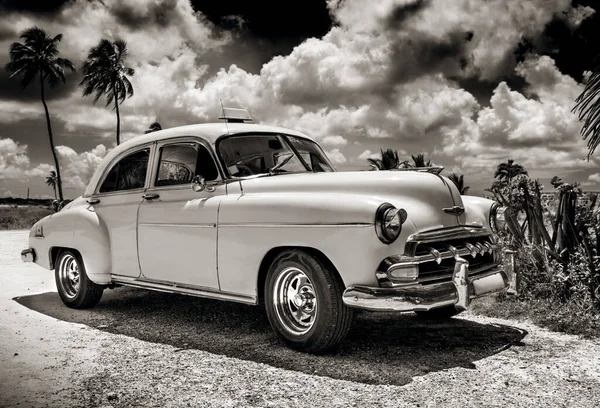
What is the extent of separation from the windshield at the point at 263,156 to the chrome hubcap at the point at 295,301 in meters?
1.11

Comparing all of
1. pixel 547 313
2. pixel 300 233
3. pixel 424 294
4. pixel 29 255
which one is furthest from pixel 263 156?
pixel 29 255

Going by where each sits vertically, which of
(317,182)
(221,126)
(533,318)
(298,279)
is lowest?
(533,318)

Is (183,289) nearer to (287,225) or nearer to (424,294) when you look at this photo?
(287,225)

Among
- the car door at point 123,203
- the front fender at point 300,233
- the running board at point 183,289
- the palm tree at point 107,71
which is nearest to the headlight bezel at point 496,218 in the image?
the front fender at point 300,233

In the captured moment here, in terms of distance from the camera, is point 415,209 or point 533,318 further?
point 533,318

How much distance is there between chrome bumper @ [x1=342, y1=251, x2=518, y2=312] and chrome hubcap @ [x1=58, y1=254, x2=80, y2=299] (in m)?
3.90

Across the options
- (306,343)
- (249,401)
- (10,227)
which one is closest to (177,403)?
(249,401)

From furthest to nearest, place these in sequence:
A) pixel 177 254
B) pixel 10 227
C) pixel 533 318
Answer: pixel 10 227 < pixel 533 318 < pixel 177 254

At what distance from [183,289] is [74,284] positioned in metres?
2.15

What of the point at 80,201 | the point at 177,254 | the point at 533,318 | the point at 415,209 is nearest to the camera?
the point at 415,209

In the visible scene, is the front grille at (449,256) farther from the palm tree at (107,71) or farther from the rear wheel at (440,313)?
the palm tree at (107,71)

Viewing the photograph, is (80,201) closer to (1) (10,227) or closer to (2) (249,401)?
(2) (249,401)

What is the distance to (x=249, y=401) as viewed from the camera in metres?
3.58

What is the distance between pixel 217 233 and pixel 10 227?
19082 mm
